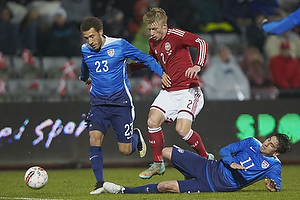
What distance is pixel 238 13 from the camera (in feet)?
43.3

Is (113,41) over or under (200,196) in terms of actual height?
over

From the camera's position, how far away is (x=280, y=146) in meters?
6.70

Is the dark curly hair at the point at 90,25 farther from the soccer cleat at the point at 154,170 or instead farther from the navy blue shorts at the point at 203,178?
the navy blue shorts at the point at 203,178

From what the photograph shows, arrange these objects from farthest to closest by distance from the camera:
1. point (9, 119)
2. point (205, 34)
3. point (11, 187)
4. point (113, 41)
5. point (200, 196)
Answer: point (205, 34), point (9, 119), point (11, 187), point (113, 41), point (200, 196)

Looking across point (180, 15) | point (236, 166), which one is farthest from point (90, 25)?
point (180, 15)

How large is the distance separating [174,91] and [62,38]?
192 inches

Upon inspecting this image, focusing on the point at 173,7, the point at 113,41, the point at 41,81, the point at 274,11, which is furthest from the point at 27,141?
the point at 274,11

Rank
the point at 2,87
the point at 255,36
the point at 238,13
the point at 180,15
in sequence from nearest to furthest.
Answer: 1. the point at 2,87
2. the point at 255,36
3. the point at 180,15
4. the point at 238,13

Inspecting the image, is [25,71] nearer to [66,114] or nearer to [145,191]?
[66,114]

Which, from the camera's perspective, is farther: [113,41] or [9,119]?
[9,119]

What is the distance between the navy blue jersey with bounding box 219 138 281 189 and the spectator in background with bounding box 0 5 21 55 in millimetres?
6273

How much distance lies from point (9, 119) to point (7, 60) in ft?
4.85

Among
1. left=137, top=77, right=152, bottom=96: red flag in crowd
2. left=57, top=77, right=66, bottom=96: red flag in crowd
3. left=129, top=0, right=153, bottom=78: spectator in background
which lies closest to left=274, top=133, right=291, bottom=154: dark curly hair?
left=137, top=77, right=152, bottom=96: red flag in crowd

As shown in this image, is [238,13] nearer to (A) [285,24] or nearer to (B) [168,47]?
(B) [168,47]
